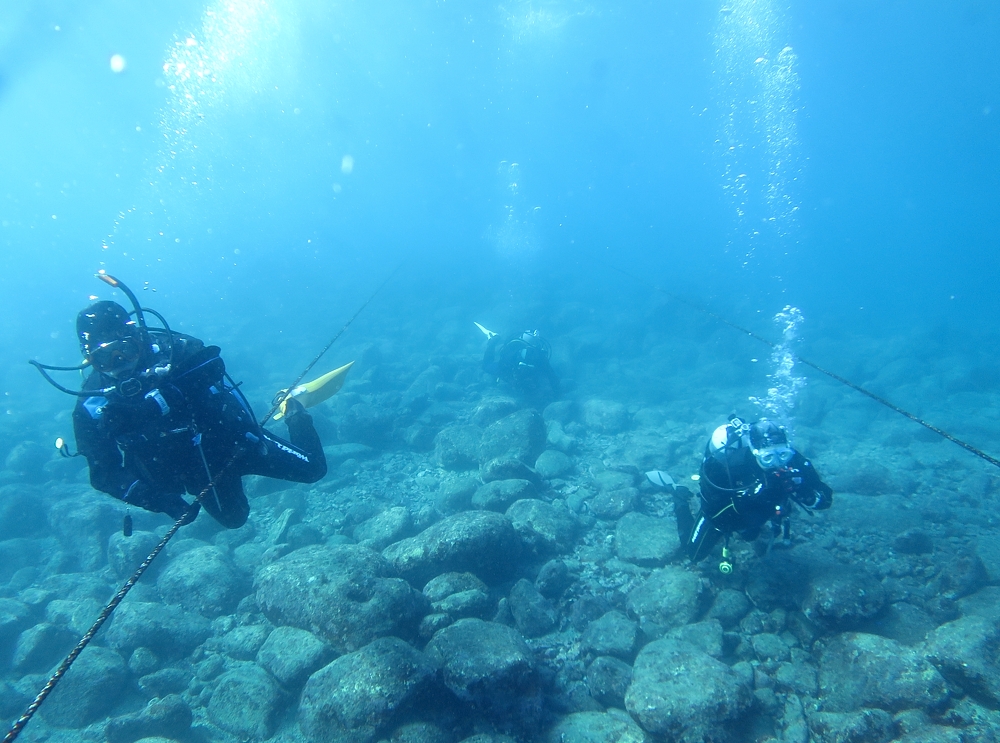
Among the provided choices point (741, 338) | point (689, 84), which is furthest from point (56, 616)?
point (689, 84)

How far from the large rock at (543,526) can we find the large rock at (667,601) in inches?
55.7

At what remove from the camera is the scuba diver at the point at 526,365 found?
46.8ft

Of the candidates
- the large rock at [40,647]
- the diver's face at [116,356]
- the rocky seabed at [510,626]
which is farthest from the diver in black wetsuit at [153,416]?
the large rock at [40,647]

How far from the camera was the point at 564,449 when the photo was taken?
37.9ft

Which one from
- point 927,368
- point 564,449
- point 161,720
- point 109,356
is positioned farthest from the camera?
point 927,368

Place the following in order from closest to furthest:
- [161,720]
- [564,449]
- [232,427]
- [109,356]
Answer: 1. [109,356]
2. [232,427]
3. [161,720]
4. [564,449]

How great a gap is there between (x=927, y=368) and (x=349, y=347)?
26658 millimetres

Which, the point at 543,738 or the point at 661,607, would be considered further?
the point at 661,607

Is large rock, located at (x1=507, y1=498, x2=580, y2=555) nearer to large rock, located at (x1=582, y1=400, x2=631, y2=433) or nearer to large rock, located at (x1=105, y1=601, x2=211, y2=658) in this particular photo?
large rock, located at (x1=105, y1=601, x2=211, y2=658)

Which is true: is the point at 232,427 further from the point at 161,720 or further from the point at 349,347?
the point at 349,347

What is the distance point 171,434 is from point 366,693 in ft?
9.15

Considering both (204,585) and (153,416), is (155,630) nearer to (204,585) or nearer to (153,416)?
(204,585)

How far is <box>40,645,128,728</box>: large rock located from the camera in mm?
5176

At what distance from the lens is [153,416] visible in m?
3.21
